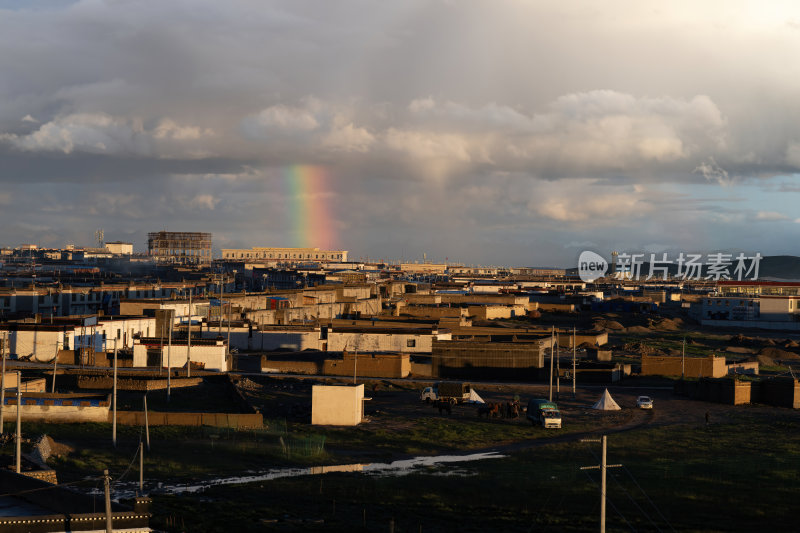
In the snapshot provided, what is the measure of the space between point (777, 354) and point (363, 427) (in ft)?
204

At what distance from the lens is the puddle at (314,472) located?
1237 inches

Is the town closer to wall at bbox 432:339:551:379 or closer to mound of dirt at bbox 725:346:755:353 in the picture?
wall at bbox 432:339:551:379

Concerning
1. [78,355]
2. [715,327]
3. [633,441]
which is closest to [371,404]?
[633,441]

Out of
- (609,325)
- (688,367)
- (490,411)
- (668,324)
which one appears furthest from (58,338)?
(668,324)

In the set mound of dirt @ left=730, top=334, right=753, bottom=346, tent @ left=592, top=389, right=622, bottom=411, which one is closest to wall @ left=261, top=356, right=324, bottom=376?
tent @ left=592, top=389, right=622, bottom=411

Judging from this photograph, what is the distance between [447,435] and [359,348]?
34255mm

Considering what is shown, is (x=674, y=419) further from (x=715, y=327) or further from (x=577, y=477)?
(x=715, y=327)

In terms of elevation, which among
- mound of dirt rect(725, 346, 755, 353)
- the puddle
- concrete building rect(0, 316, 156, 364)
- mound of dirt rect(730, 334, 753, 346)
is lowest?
the puddle

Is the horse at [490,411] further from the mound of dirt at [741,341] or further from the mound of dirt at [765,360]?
the mound of dirt at [741,341]

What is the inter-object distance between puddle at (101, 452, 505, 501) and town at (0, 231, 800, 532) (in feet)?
0.49

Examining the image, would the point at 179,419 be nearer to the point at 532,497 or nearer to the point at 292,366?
the point at 532,497

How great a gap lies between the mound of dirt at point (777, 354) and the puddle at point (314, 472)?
6191 cm

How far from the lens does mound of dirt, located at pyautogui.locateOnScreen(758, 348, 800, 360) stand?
9225 centimetres

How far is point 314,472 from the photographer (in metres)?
36.4
